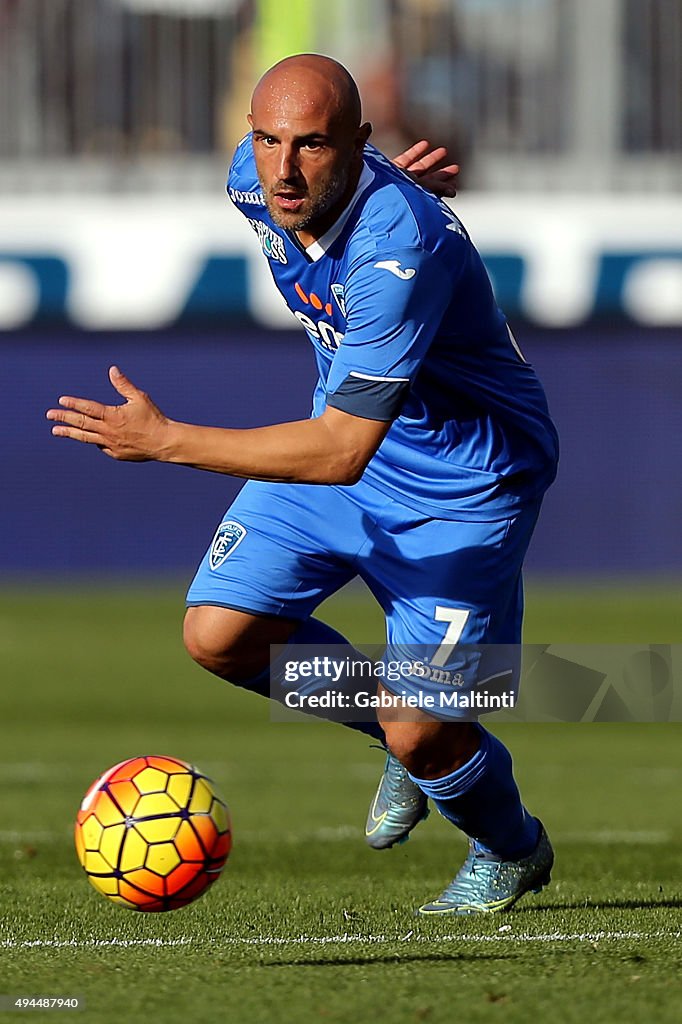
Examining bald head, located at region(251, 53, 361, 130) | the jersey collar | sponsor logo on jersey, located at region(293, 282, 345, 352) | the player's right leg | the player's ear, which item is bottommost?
the player's right leg

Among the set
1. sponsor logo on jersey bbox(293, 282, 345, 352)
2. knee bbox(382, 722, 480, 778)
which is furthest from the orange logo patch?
knee bbox(382, 722, 480, 778)

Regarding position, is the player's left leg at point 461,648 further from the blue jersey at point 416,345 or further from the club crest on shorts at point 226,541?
the club crest on shorts at point 226,541

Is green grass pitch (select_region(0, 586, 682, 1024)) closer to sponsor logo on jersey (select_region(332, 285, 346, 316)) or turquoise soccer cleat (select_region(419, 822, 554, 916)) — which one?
turquoise soccer cleat (select_region(419, 822, 554, 916))

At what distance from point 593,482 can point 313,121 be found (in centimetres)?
1524

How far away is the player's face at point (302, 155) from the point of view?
4426 mm

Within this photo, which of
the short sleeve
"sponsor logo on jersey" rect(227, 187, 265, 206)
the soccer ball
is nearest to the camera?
the short sleeve

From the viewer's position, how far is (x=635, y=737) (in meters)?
11.0

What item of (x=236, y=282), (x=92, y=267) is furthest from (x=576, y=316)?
(x=92, y=267)

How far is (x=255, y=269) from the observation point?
18.9m

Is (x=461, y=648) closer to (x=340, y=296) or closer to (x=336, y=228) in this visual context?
(x=340, y=296)

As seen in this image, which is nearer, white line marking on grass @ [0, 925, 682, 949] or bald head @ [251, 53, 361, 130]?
bald head @ [251, 53, 361, 130]

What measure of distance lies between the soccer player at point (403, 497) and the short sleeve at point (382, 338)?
0.02 meters

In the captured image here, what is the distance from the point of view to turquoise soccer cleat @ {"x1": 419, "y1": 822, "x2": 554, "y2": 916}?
5.17 m

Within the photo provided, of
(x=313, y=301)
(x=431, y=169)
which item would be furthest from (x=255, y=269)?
(x=313, y=301)
